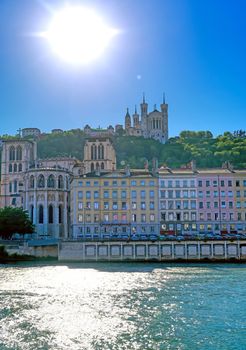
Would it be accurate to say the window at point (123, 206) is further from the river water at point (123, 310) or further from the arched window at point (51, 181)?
the river water at point (123, 310)

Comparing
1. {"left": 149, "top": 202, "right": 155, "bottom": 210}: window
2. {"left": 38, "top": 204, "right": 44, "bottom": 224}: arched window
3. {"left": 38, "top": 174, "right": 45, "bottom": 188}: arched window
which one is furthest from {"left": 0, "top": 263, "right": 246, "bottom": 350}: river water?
{"left": 38, "top": 174, "right": 45, "bottom": 188}: arched window

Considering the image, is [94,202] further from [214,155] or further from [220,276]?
[214,155]

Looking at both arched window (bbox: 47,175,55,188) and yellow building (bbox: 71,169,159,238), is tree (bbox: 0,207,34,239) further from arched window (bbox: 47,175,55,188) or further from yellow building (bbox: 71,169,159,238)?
arched window (bbox: 47,175,55,188)

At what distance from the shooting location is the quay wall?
63219 mm

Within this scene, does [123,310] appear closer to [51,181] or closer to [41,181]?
[51,181]

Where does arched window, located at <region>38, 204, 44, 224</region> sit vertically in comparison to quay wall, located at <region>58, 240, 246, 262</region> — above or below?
above

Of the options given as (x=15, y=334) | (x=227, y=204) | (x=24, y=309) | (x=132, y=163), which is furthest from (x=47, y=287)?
(x=132, y=163)

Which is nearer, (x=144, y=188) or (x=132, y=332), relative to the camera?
(x=132, y=332)

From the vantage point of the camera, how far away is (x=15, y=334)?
2412 cm

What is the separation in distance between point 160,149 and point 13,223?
104m

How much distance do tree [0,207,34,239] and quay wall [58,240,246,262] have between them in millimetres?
10435

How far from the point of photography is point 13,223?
72062 millimetres

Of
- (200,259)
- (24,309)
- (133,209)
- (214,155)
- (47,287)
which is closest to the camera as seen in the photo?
(24,309)

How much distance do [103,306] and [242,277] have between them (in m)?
19.2
